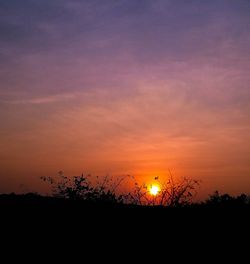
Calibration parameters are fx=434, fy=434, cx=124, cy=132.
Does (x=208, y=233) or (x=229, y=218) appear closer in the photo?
(x=208, y=233)

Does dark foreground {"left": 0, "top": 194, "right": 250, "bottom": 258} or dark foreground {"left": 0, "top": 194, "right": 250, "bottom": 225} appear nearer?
dark foreground {"left": 0, "top": 194, "right": 250, "bottom": 258}

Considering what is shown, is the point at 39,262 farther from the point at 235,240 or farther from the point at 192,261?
the point at 235,240

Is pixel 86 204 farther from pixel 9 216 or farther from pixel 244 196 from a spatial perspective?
pixel 244 196

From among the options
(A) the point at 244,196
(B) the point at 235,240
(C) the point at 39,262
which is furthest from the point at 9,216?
(A) the point at 244,196

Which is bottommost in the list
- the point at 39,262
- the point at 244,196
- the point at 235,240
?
the point at 39,262

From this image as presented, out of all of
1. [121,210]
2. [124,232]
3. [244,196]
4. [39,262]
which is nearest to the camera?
[39,262]

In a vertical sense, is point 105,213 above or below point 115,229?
above

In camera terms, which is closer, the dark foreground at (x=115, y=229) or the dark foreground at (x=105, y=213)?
the dark foreground at (x=115, y=229)

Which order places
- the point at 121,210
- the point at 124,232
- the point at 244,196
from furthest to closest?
the point at 244,196
the point at 121,210
the point at 124,232

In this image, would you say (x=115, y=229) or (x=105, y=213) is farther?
(x=105, y=213)

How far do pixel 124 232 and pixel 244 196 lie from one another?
31.6 feet

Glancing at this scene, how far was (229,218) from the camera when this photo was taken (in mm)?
9789

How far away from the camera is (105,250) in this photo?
7.49 metres

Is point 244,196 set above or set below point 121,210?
above
